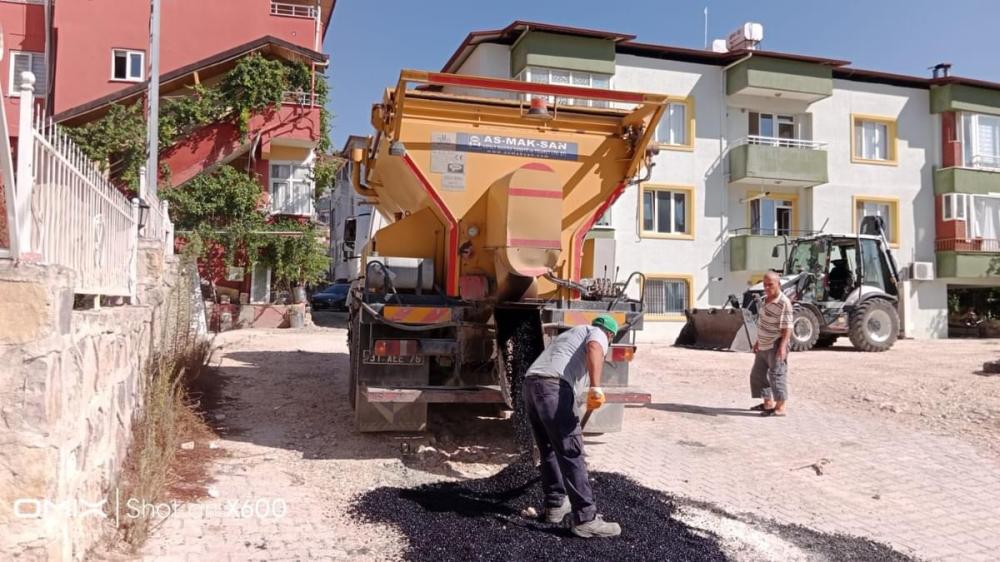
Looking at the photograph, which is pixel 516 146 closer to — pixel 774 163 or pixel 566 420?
pixel 566 420

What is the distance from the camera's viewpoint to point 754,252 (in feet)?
73.4

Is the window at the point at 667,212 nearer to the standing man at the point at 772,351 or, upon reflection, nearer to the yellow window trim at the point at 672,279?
the yellow window trim at the point at 672,279

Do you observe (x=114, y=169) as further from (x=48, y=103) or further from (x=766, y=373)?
(x=766, y=373)

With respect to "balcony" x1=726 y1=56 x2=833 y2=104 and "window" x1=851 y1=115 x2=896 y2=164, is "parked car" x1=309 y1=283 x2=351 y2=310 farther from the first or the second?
"window" x1=851 y1=115 x2=896 y2=164

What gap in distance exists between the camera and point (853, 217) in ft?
80.8

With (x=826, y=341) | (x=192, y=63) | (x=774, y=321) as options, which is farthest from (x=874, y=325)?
(x=192, y=63)

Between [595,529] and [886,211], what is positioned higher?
[886,211]

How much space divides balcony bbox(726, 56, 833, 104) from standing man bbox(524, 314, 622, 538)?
19916 millimetres

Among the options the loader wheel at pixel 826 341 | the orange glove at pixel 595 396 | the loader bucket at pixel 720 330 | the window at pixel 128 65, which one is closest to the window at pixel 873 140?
the loader wheel at pixel 826 341

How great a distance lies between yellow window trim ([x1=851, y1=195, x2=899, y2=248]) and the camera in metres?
24.6

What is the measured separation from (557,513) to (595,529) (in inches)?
13.0

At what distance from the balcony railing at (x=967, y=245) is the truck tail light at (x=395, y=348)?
24.6 metres

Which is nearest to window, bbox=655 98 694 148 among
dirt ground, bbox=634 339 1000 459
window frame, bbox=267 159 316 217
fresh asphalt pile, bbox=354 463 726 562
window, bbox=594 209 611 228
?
window, bbox=594 209 611 228

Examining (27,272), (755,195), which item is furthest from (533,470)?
(755,195)
